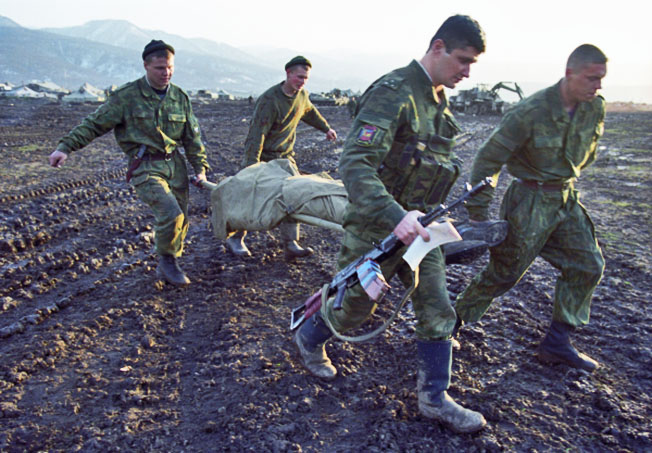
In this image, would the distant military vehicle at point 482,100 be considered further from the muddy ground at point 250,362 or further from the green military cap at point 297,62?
the green military cap at point 297,62

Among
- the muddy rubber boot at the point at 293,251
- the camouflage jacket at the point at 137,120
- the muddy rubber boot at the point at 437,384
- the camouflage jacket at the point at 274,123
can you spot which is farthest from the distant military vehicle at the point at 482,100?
the muddy rubber boot at the point at 437,384

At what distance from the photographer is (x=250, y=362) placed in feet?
10.6

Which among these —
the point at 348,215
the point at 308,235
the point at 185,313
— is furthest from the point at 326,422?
the point at 308,235

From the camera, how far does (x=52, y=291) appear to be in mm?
4309

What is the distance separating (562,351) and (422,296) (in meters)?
1.32

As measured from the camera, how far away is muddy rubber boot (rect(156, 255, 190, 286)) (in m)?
4.46

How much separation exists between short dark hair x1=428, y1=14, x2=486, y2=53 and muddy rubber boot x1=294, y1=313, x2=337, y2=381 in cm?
166

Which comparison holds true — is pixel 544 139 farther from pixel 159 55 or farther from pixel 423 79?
pixel 159 55

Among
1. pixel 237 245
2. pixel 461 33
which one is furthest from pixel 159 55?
pixel 461 33

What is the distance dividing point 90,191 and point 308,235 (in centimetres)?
409

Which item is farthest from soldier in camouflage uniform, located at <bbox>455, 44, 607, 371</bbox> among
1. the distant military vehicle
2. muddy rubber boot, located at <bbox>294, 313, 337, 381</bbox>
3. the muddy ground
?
the distant military vehicle

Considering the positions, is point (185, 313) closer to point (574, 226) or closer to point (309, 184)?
point (309, 184)

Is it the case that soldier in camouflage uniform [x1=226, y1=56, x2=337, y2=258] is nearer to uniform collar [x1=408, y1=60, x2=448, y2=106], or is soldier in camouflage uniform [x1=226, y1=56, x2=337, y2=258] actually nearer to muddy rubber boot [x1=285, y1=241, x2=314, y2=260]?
muddy rubber boot [x1=285, y1=241, x2=314, y2=260]

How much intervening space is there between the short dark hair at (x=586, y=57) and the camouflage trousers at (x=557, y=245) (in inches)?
29.2
